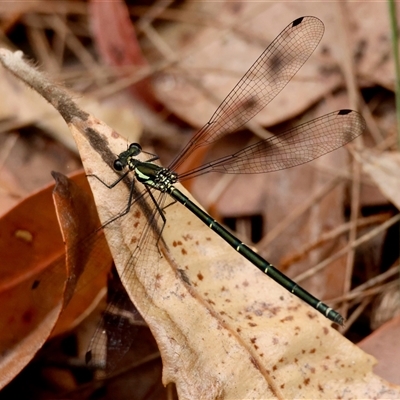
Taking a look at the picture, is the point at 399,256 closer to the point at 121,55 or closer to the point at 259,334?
the point at 259,334

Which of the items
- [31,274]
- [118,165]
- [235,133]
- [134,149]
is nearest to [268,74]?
[235,133]

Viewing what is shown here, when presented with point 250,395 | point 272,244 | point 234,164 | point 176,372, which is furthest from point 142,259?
point 272,244

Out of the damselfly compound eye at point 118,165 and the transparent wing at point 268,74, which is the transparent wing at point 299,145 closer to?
the transparent wing at point 268,74

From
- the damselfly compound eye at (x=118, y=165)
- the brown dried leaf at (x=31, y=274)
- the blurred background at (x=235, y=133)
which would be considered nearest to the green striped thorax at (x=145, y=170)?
the damselfly compound eye at (x=118, y=165)

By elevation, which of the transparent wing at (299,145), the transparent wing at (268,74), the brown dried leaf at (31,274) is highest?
the transparent wing at (268,74)

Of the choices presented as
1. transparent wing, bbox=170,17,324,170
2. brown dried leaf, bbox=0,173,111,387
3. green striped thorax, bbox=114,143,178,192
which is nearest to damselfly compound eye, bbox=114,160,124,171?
green striped thorax, bbox=114,143,178,192

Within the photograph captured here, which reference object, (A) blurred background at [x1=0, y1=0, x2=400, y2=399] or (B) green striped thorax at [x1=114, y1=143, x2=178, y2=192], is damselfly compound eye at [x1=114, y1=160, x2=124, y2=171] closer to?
(B) green striped thorax at [x1=114, y1=143, x2=178, y2=192]

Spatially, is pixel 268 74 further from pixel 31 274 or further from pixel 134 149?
pixel 31 274
